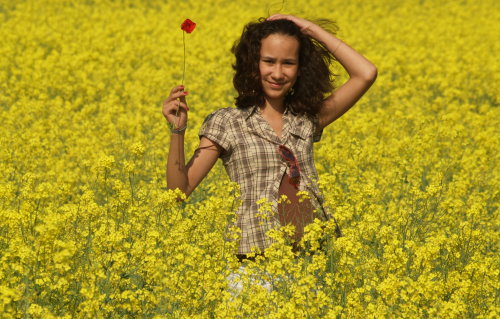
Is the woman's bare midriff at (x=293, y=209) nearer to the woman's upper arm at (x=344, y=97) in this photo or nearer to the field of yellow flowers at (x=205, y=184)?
the field of yellow flowers at (x=205, y=184)

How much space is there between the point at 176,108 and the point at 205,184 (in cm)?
229

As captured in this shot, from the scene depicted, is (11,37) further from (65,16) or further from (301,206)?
(301,206)

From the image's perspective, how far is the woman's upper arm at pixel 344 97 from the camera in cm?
476

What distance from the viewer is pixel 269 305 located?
12.0 feet

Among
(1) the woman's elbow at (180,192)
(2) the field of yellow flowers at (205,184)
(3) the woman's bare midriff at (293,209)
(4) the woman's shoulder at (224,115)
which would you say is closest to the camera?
(2) the field of yellow flowers at (205,184)

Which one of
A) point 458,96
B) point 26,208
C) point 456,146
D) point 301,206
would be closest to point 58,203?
point 26,208

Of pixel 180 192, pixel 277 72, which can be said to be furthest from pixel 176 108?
pixel 277 72

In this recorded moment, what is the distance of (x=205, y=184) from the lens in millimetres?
6418

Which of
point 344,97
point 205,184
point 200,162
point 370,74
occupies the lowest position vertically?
point 205,184

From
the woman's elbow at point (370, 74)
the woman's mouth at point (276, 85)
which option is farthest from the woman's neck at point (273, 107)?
the woman's elbow at point (370, 74)

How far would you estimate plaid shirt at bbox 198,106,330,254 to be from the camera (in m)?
4.46

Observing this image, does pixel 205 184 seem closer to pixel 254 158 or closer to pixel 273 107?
pixel 273 107

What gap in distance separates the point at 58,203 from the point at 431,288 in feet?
8.77

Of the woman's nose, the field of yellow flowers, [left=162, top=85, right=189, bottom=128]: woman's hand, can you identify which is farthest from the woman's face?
[left=162, top=85, right=189, bottom=128]: woman's hand
